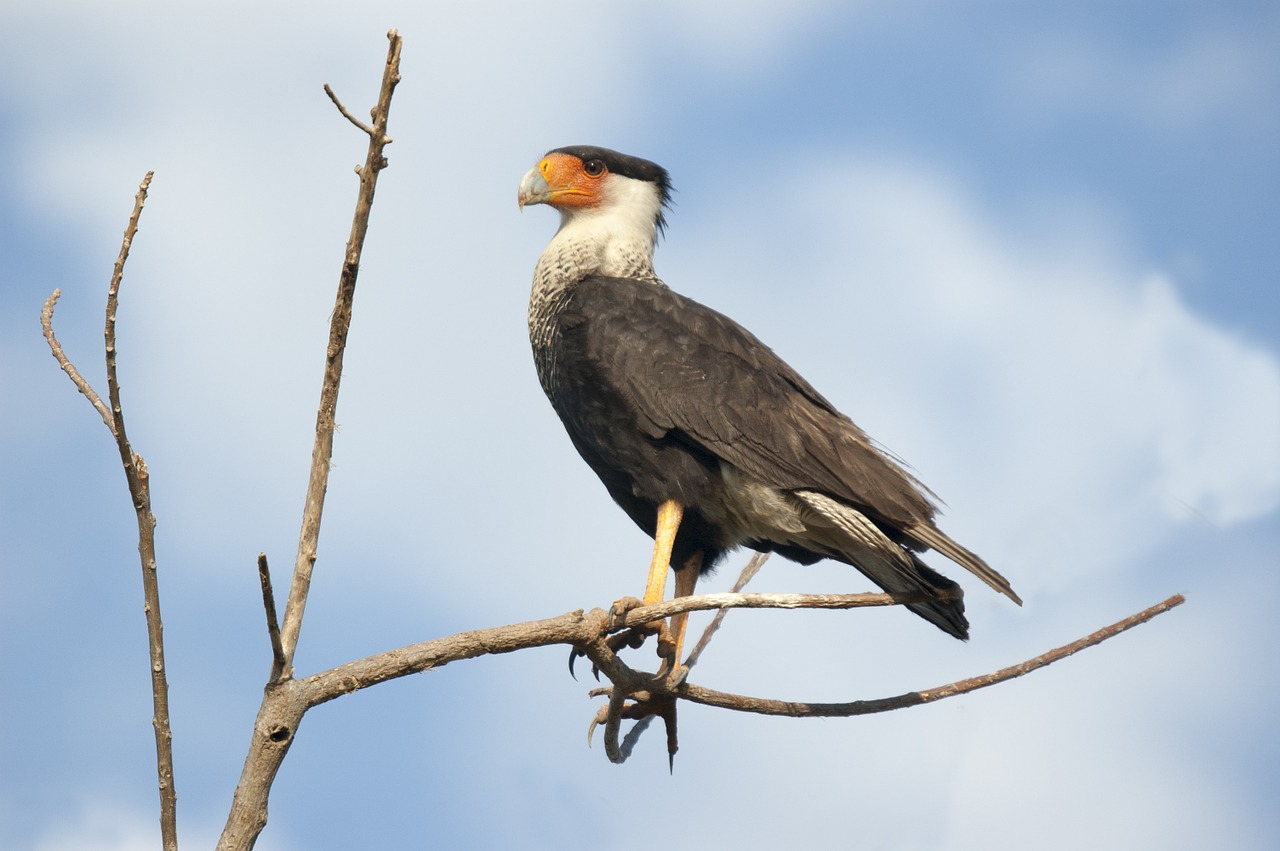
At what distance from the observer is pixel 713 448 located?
394cm

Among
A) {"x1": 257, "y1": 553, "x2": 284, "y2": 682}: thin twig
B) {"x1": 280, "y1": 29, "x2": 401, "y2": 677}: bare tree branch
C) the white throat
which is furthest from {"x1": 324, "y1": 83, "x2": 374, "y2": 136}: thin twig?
the white throat

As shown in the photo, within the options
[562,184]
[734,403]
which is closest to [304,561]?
[734,403]

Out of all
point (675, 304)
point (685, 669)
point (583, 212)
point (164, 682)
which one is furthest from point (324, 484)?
point (583, 212)

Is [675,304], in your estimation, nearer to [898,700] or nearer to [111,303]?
[898,700]

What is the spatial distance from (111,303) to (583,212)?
257cm

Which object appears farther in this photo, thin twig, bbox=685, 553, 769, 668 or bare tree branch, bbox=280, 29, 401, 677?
thin twig, bbox=685, 553, 769, 668

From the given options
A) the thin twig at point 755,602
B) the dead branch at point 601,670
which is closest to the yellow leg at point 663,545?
the dead branch at point 601,670

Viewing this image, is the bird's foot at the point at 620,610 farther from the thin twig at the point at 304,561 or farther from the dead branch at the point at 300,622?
the thin twig at the point at 304,561

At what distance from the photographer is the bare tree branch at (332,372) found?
280 cm

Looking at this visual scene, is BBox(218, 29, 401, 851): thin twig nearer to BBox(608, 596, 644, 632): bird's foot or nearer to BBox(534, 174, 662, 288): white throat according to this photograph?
BBox(608, 596, 644, 632): bird's foot

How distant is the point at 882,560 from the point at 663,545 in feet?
2.30

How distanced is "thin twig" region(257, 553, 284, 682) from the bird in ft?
4.34

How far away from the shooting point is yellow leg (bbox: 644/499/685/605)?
12.9ft

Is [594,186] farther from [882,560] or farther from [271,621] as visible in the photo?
[271,621]
